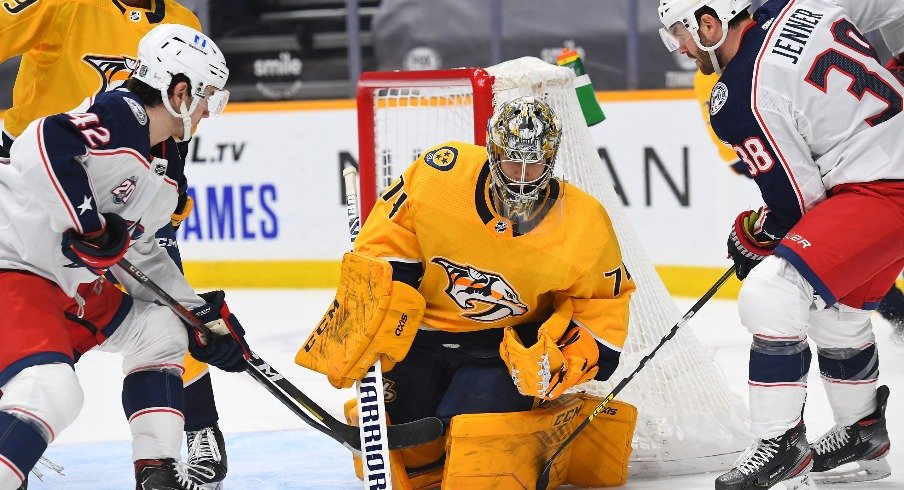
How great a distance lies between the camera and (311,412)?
9.76ft

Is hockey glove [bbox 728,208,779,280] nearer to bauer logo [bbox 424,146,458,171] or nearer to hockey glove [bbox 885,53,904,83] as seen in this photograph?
hockey glove [bbox 885,53,904,83]

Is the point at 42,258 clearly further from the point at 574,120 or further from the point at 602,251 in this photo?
the point at 574,120

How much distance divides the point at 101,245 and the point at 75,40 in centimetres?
111

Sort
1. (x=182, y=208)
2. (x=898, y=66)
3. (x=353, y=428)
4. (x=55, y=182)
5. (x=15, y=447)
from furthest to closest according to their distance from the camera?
(x=182, y=208), (x=898, y=66), (x=353, y=428), (x=55, y=182), (x=15, y=447)

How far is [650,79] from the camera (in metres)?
6.26

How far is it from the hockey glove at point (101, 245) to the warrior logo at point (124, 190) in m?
0.08

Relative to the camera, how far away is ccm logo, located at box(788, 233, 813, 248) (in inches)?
104

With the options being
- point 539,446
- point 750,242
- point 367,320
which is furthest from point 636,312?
point 367,320

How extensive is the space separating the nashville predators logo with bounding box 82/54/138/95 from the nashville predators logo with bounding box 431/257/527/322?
1.12m

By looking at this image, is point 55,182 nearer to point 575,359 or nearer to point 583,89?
point 575,359

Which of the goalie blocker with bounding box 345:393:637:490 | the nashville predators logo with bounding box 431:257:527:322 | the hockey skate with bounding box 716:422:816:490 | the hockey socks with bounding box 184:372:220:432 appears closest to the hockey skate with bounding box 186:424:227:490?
the hockey socks with bounding box 184:372:220:432

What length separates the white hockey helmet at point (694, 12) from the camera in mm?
2768

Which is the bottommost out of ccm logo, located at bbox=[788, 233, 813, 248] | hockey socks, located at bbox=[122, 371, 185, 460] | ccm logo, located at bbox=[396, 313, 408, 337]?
hockey socks, located at bbox=[122, 371, 185, 460]

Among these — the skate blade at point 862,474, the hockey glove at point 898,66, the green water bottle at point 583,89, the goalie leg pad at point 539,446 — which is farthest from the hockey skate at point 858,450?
the green water bottle at point 583,89
